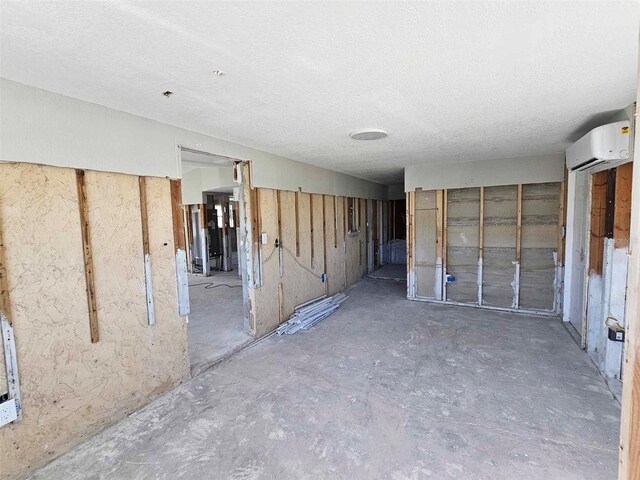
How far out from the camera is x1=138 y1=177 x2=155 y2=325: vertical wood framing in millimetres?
2590

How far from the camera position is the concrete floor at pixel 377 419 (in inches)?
75.9

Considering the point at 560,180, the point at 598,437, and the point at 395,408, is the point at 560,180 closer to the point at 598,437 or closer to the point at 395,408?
the point at 598,437

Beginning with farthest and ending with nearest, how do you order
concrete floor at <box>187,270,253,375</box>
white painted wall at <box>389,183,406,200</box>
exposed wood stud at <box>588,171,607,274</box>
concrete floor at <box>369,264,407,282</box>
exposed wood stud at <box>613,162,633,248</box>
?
white painted wall at <box>389,183,406,200</box>
concrete floor at <box>369,264,407,282</box>
concrete floor at <box>187,270,253,375</box>
exposed wood stud at <box>588,171,607,274</box>
exposed wood stud at <box>613,162,633,248</box>

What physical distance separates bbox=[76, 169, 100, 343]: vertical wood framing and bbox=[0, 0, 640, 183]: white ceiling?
0.63 meters

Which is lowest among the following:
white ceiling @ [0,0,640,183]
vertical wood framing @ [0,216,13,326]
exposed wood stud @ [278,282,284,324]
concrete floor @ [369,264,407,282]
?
concrete floor @ [369,264,407,282]

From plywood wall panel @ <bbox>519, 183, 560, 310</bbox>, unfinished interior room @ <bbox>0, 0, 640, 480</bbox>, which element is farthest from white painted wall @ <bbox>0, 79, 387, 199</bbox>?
plywood wall panel @ <bbox>519, 183, 560, 310</bbox>

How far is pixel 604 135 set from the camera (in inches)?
103

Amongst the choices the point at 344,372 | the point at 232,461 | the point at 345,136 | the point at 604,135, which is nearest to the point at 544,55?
the point at 604,135

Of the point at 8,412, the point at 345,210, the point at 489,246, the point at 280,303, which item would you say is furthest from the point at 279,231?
the point at 489,246

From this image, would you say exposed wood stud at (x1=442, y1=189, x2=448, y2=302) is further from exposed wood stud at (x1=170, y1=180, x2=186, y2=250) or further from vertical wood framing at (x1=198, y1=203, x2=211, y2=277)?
vertical wood framing at (x1=198, y1=203, x2=211, y2=277)

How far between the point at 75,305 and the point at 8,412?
0.67 metres

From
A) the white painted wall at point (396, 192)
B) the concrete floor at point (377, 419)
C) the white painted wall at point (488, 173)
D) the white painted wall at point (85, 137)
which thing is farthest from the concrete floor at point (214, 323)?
the white painted wall at point (396, 192)

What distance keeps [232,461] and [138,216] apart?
1.97 m

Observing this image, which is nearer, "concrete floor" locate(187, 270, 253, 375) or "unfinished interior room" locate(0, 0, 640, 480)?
"unfinished interior room" locate(0, 0, 640, 480)
